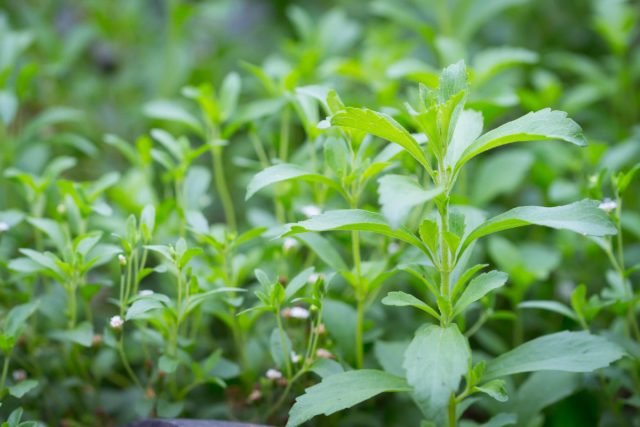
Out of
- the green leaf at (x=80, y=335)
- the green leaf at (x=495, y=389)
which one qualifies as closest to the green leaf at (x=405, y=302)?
the green leaf at (x=495, y=389)

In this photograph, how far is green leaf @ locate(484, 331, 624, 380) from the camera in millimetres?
979

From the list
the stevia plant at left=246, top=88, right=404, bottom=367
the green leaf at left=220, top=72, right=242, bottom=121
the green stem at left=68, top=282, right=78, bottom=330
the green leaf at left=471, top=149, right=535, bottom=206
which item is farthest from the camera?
the green leaf at left=471, top=149, right=535, bottom=206

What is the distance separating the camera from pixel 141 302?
3.30ft

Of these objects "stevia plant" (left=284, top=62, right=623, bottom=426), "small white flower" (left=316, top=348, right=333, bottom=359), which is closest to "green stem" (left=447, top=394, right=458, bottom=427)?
"stevia plant" (left=284, top=62, right=623, bottom=426)

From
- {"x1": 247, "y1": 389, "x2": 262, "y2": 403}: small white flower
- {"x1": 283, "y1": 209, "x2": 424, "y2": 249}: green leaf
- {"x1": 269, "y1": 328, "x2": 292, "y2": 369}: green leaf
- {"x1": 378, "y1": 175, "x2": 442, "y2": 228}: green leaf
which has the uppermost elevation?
{"x1": 378, "y1": 175, "x2": 442, "y2": 228}: green leaf

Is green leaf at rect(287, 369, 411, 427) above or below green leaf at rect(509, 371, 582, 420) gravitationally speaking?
above

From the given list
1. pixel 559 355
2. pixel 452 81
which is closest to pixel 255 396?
pixel 559 355

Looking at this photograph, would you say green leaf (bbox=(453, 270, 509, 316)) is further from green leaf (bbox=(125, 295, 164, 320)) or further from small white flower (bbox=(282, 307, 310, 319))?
green leaf (bbox=(125, 295, 164, 320))

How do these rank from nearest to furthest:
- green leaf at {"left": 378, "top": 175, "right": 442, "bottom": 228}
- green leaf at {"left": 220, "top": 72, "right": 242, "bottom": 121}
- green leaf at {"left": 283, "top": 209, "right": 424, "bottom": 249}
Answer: green leaf at {"left": 378, "top": 175, "right": 442, "bottom": 228}, green leaf at {"left": 283, "top": 209, "right": 424, "bottom": 249}, green leaf at {"left": 220, "top": 72, "right": 242, "bottom": 121}

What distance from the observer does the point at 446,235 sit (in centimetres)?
94

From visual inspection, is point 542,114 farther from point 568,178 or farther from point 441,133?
point 568,178

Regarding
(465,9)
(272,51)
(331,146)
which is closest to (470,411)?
(331,146)

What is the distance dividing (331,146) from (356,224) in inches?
8.3

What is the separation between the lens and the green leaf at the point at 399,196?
2.69 ft
